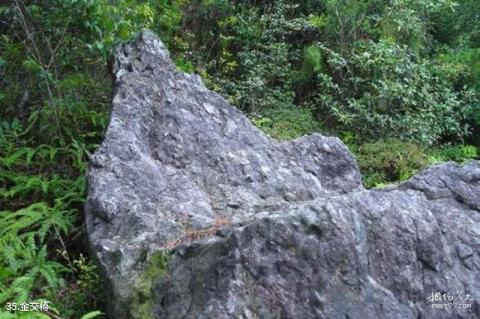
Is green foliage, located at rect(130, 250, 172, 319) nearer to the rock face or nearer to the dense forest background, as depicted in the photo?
the rock face

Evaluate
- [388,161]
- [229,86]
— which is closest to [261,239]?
[388,161]

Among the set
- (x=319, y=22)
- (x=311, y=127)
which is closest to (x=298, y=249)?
(x=311, y=127)

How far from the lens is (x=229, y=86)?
1098cm

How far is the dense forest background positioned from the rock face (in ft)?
2.19

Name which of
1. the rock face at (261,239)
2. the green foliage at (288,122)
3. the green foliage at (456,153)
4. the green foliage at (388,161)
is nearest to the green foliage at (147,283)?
the rock face at (261,239)

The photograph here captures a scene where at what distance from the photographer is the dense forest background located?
516 centimetres

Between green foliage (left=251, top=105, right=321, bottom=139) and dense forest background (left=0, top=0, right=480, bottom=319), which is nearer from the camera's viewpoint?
→ dense forest background (left=0, top=0, right=480, bottom=319)

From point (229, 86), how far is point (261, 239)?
25.2ft

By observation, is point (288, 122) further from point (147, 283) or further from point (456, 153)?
point (147, 283)

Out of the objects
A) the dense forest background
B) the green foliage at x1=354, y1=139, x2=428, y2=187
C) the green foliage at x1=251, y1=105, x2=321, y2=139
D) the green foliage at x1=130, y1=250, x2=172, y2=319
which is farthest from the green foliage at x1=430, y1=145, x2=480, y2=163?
the green foliage at x1=130, y1=250, x2=172, y2=319

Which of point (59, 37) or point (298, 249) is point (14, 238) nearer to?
point (298, 249)

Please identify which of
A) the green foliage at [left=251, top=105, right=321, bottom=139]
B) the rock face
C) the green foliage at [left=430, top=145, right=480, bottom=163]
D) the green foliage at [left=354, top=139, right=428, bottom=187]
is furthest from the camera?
the green foliage at [left=430, top=145, right=480, bottom=163]

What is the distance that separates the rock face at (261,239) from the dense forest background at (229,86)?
2.19ft

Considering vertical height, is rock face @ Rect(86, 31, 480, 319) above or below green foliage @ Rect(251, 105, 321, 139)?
above
